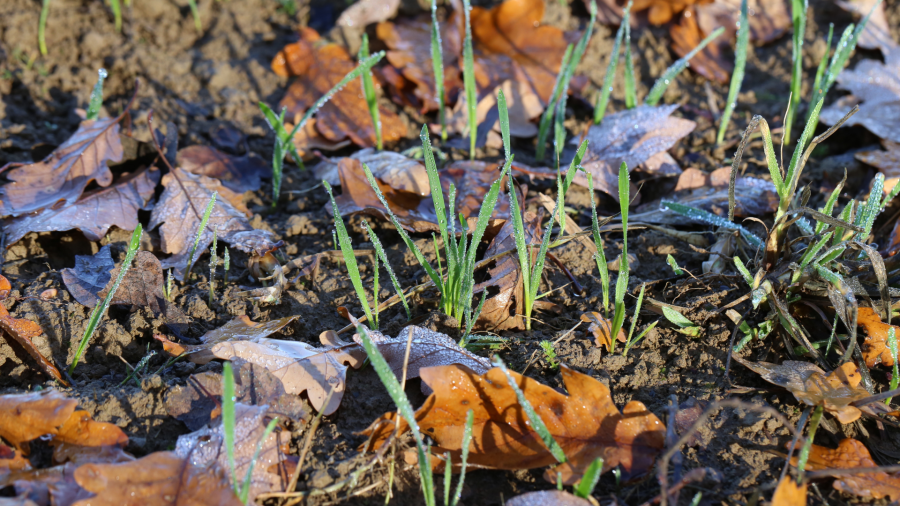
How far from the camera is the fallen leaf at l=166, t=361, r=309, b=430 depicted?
113cm

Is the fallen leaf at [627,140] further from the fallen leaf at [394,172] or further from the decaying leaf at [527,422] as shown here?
the decaying leaf at [527,422]

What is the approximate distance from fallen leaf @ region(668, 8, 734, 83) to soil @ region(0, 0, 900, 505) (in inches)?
1.6

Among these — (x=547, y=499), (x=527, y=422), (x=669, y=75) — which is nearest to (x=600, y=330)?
(x=527, y=422)

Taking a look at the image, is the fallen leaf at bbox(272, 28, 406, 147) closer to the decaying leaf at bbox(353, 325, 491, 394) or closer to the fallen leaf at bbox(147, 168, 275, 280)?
the fallen leaf at bbox(147, 168, 275, 280)

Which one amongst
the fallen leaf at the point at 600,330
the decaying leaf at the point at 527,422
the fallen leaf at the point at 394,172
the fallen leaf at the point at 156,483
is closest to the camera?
the fallen leaf at the point at 156,483

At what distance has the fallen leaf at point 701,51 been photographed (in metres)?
2.34

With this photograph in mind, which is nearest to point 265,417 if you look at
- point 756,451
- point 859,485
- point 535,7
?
point 756,451

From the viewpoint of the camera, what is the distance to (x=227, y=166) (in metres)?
1.89

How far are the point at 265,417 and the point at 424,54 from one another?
1.55 m

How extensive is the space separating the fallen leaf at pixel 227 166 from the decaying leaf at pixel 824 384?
4.77 ft

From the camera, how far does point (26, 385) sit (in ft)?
3.93

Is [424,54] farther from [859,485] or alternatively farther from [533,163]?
[859,485]

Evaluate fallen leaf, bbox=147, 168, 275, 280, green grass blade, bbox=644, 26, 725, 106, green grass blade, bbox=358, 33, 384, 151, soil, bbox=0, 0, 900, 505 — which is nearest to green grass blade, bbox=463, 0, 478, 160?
soil, bbox=0, 0, 900, 505

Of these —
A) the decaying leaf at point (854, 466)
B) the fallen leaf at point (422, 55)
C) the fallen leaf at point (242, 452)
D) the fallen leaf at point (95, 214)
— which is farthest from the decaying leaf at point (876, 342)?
the fallen leaf at point (95, 214)
